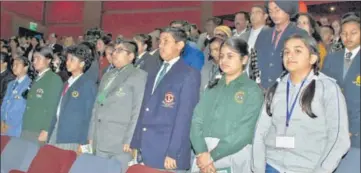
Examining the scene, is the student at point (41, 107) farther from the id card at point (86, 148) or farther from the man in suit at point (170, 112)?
the man in suit at point (170, 112)

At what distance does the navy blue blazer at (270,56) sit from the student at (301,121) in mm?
632

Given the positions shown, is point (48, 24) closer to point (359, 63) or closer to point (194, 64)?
point (194, 64)

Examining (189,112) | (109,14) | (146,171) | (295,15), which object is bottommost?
(146,171)

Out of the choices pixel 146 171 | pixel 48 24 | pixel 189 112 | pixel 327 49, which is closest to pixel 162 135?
pixel 189 112

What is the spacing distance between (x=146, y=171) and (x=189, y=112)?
54cm

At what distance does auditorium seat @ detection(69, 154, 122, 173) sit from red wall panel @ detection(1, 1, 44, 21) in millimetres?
5710

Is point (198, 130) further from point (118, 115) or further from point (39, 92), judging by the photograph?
point (39, 92)

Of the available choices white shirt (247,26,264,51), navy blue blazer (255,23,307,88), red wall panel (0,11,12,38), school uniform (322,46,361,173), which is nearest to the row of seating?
school uniform (322,46,361,173)

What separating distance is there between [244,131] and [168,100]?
517 millimetres

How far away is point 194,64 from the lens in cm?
312

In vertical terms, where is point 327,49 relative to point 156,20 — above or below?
below

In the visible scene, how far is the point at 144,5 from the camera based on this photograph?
5242 millimetres

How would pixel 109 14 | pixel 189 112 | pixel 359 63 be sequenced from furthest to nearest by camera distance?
pixel 109 14, pixel 189 112, pixel 359 63

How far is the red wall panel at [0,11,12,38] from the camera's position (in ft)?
25.1
